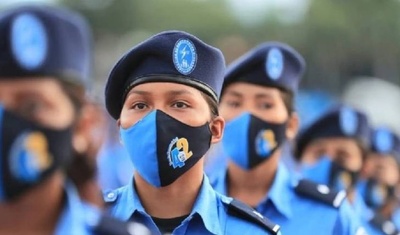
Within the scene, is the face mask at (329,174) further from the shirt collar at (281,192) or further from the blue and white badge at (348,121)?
the shirt collar at (281,192)

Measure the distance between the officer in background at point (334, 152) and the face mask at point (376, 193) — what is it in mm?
1408

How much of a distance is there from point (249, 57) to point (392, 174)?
3.48 m

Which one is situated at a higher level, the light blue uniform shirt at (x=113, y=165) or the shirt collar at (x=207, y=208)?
the shirt collar at (x=207, y=208)

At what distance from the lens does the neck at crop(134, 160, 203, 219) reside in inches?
164

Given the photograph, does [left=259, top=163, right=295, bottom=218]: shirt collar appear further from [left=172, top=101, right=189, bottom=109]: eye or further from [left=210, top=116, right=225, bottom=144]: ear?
[left=172, top=101, right=189, bottom=109]: eye

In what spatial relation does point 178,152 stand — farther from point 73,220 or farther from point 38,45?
point 38,45

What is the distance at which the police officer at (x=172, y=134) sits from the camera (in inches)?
159

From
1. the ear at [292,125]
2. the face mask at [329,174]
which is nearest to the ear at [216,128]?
the ear at [292,125]

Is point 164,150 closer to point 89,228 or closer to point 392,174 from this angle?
point 89,228

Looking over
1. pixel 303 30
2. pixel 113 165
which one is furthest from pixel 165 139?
pixel 303 30

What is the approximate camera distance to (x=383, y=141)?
28.4 feet

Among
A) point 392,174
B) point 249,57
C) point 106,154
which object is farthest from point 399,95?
point 249,57

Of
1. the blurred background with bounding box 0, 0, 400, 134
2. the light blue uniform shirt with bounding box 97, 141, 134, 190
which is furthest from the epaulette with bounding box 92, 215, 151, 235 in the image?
the blurred background with bounding box 0, 0, 400, 134

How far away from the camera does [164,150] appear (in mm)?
4023
